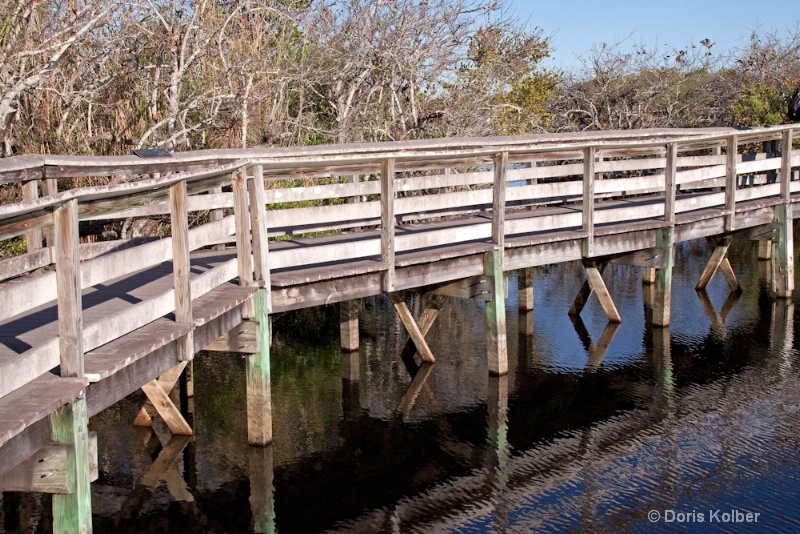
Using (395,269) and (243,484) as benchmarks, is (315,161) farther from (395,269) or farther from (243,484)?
(243,484)

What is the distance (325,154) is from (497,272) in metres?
2.04

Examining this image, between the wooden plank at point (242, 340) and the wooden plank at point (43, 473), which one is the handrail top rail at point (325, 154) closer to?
the wooden plank at point (242, 340)

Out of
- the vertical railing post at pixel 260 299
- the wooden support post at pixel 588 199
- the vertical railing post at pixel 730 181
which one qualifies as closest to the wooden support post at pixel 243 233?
the vertical railing post at pixel 260 299

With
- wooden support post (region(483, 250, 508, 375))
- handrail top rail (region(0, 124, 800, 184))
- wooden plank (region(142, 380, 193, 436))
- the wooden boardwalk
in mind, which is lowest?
wooden plank (region(142, 380, 193, 436))

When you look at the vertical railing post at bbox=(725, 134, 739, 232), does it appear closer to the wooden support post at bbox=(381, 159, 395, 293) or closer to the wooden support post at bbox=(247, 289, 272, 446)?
the wooden support post at bbox=(381, 159, 395, 293)

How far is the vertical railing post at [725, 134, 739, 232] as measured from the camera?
40.7 feet

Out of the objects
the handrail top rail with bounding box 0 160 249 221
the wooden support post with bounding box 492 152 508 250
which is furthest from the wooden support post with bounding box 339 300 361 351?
the handrail top rail with bounding box 0 160 249 221

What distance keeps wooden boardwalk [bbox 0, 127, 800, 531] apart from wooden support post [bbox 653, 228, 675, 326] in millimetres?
22

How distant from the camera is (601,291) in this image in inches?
474

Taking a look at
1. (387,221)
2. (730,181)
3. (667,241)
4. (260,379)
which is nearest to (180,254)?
(260,379)

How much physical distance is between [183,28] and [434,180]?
454 centimetres

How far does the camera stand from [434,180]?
10.9m

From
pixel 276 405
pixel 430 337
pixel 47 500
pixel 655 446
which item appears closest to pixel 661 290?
pixel 430 337

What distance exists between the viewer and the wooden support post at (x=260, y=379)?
302 inches
